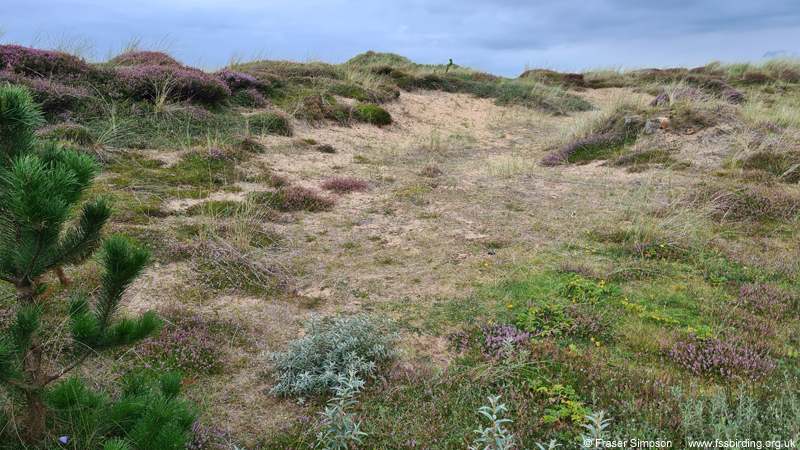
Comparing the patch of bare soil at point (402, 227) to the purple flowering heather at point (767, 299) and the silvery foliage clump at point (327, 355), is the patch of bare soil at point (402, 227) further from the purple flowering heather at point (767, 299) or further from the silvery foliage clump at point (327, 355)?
the purple flowering heather at point (767, 299)

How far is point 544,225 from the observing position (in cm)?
757

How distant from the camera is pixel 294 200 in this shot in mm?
8164

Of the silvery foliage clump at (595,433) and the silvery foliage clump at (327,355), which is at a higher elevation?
the silvery foliage clump at (595,433)

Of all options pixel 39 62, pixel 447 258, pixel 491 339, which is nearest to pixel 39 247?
pixel 491 339

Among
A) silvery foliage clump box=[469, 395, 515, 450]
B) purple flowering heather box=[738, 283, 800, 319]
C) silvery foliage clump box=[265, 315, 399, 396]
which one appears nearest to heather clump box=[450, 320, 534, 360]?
silvery foliage clump box=[265, 315, 399, 396]

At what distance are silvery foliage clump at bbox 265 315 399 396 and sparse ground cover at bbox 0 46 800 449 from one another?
93 millimetres

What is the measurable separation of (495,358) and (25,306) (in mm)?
3418

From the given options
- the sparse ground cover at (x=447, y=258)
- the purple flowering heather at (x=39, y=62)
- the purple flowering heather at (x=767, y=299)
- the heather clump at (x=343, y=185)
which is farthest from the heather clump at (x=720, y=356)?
the purple flowering heather at (x=39, y=62)

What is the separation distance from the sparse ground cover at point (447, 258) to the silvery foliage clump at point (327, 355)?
0.09 meters

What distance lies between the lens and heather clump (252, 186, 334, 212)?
7926 millimetres

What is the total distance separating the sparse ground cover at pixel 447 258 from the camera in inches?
132

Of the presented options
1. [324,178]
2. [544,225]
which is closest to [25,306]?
[544,225]

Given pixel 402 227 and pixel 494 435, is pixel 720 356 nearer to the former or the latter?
pixel 494 435

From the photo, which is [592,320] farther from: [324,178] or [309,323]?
[324,178]
